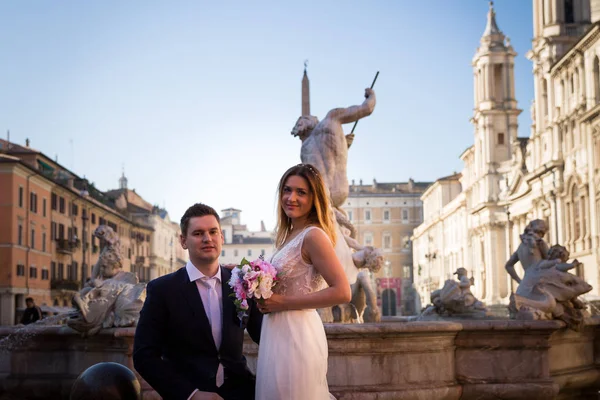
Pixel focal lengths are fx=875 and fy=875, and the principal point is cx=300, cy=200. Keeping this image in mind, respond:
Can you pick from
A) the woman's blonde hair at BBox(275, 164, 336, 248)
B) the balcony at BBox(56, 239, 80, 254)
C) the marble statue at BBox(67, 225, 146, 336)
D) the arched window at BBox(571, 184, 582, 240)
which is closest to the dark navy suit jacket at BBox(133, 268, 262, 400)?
the woman's blonde hair at BBox(275, 164, 336, 248)

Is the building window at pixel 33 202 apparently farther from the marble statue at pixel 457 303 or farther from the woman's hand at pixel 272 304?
the woman's hand at pixel 272 304

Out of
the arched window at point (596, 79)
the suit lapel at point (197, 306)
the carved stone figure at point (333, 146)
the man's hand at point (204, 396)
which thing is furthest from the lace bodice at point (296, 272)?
the arched window at point (596, 79)

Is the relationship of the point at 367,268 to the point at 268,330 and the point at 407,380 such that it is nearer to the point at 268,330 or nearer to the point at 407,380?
the point at 407,380

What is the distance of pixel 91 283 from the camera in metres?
7.86

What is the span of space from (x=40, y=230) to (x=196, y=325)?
1882 inches

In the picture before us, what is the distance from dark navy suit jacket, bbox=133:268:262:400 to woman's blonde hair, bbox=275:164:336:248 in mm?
472

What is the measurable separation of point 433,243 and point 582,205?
164ft

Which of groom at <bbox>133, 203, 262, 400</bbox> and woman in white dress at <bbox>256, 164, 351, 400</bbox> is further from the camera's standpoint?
woman in white dress at <bbox>256, 164, 351, 400</bbox>

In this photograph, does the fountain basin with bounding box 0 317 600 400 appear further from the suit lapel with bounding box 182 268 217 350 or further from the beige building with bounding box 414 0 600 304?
the beige building with bounding box 414 0 600 304

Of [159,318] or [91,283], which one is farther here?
[91,283]

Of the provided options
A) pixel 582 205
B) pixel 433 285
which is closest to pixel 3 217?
pixel 582 205

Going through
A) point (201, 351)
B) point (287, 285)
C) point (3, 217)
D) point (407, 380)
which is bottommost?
point (407, 380)

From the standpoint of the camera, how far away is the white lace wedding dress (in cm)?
365

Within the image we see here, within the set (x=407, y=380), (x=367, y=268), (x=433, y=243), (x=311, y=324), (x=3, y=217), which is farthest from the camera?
(x=433, y=243)
